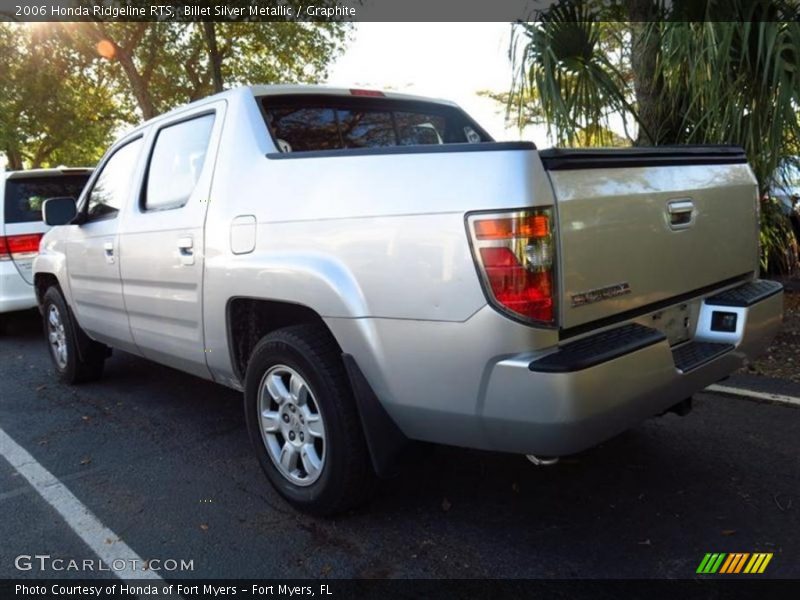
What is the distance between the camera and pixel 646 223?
2510 mm

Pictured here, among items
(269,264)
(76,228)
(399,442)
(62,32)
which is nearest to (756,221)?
(399,442)

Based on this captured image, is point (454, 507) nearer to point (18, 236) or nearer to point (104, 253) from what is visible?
point (104, 253)

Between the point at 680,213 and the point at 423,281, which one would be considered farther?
the point at 680,213

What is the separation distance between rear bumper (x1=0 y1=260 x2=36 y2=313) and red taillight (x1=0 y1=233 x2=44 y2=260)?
0.09m

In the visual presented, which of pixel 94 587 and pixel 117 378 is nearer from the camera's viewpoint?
pixel 94 587

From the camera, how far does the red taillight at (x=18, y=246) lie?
6594 mm

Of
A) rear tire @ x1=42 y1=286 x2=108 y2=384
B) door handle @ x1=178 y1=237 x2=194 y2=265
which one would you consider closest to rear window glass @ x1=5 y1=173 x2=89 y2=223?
rear tire @ x1=42 y1=286 x2=108 y2=384

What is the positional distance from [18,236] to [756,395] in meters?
6.66

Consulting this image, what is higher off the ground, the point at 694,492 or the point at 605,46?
the point at 605,46

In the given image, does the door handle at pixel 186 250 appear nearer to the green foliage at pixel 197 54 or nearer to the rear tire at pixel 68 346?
the rear tire at pixel 68 346

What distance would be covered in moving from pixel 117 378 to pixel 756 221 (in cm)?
466

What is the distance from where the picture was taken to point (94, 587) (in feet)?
8.30

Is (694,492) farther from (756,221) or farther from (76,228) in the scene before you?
(76,228)

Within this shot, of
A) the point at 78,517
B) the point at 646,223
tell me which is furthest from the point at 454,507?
the point at 78,517
